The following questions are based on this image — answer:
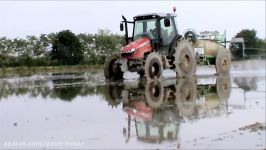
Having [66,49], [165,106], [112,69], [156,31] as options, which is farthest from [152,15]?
[66,49]

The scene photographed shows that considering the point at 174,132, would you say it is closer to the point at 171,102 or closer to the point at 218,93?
the point at 171,102

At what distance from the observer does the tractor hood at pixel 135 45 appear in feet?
53.5

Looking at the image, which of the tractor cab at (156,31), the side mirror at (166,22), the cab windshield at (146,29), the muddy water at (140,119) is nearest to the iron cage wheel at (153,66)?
the tractor cab at (156,31)

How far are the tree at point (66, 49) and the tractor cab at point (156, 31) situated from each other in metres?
24.3

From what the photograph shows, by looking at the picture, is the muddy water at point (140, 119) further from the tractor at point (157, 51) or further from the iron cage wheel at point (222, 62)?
the iron cage wheel at point (222, 62)

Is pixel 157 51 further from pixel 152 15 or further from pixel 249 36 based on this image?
pixel 249 36

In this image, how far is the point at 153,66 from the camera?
16.6 m

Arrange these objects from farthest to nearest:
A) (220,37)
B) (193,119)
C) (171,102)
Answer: (220,37)
(171,102)
(193,119)

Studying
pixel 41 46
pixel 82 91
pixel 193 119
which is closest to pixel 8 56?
pixel 41 46

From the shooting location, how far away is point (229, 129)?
7051 millimetres

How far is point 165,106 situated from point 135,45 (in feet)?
23.2

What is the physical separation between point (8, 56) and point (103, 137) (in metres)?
38.5

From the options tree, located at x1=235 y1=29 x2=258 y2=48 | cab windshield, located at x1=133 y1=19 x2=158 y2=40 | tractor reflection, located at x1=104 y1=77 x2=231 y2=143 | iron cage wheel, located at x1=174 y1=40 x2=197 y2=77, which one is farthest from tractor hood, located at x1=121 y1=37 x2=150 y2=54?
tree, located at x1=235 y1=29 x2=258 y2=48

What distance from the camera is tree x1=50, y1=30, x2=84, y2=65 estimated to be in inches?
1636
